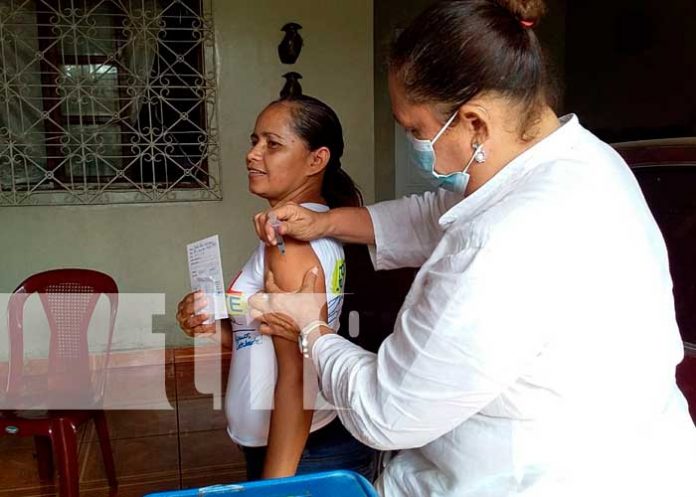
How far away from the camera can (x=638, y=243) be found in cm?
81

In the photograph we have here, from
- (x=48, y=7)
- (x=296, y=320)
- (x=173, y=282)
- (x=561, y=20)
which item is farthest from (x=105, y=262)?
(x=561, y=20)

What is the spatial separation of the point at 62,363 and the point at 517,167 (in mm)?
2061

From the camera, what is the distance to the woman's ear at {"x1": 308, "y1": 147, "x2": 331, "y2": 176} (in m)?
1.32

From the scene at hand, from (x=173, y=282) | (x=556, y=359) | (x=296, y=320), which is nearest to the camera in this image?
(x=556, y=359)

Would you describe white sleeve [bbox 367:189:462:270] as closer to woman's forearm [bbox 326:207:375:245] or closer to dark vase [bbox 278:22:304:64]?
woman's forearm [bbox 326:207:375:245]

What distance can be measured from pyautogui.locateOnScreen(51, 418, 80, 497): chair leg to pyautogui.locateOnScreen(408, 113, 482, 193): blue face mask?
164cm

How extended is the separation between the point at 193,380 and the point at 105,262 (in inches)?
31.5

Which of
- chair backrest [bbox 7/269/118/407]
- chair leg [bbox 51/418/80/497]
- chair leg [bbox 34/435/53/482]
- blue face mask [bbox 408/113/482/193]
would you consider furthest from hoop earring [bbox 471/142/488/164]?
chair leg [bbox 34/435/53/482]

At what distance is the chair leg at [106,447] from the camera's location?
2.33 meters

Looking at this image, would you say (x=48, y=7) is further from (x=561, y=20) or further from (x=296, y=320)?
(x=561, y=20)

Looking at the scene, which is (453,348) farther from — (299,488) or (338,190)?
(338,190)

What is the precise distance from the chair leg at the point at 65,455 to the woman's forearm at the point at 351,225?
1.31m

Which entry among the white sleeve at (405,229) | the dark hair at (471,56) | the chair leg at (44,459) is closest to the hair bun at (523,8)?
the dark hair at (471,56)

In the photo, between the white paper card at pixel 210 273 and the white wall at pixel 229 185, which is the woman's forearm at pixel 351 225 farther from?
the white wall at pixel 229 185
